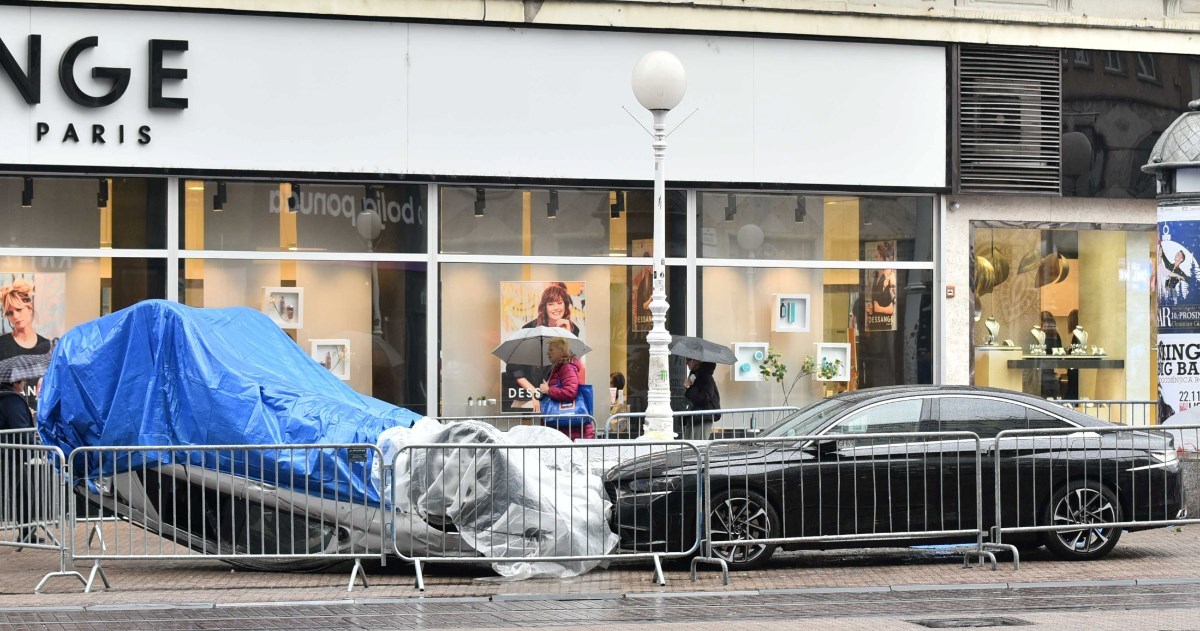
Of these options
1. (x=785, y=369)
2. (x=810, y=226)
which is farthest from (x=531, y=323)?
(x=810, y=226)

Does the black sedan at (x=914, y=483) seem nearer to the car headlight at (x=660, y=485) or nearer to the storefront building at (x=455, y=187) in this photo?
the car headlight at (x=660, y=485)

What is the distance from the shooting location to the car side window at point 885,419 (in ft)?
39.6

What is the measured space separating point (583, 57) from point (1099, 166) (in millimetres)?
6782

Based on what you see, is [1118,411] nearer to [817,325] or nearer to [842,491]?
[817,325]

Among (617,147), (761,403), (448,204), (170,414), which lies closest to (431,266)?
(448,204)

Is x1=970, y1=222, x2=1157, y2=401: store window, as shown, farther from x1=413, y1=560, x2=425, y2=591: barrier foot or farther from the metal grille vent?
x1=413, y1=560, x2=425, y2=591: barrier foot

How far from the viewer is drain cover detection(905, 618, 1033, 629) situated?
888 centimetres

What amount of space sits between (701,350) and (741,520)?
16.7 ft

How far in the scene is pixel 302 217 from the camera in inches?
690

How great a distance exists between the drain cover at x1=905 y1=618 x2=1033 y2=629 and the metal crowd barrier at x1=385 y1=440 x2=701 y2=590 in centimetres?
223

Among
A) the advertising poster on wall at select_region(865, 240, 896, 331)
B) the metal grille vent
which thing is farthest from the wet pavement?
the metal grille vent

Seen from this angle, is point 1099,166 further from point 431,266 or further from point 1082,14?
point 431,266

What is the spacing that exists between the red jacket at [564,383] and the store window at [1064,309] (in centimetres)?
609

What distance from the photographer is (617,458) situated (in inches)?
445
